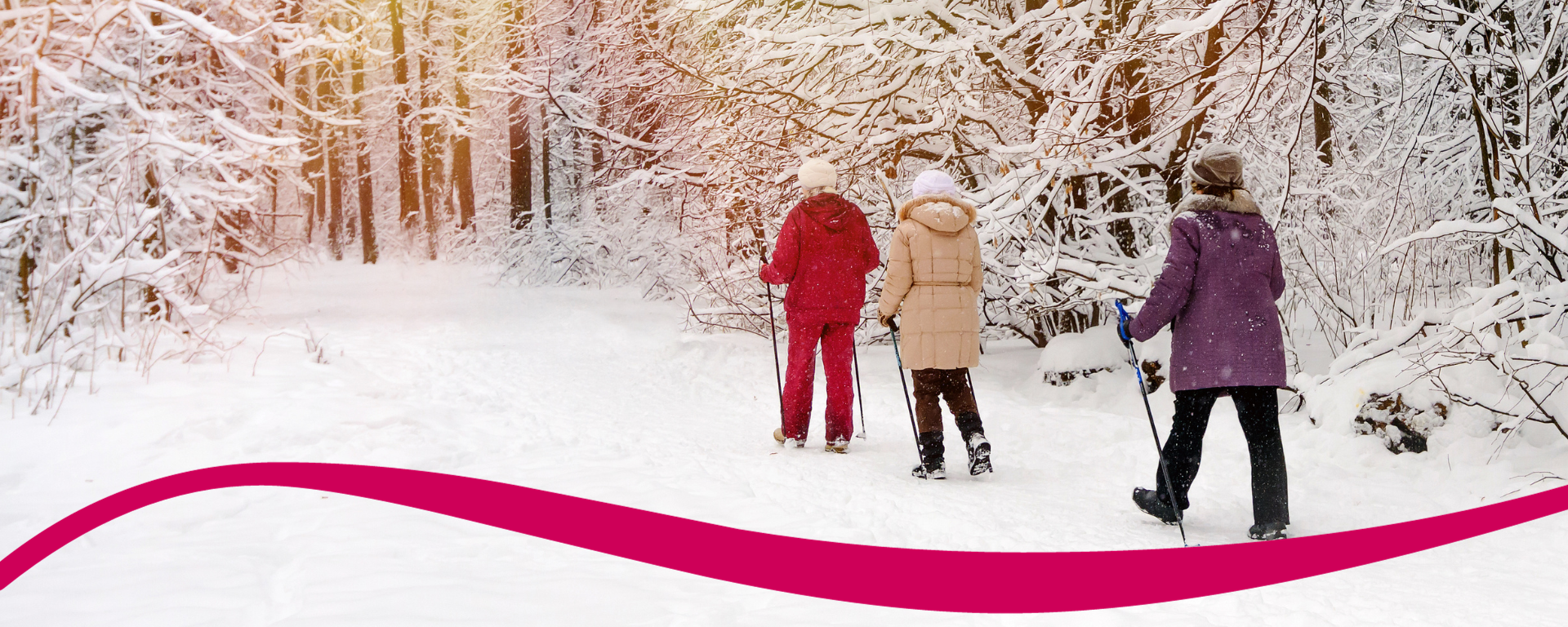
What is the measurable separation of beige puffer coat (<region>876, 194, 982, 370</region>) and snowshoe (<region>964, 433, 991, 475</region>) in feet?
1.34

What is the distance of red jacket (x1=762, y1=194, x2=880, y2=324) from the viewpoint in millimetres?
5965

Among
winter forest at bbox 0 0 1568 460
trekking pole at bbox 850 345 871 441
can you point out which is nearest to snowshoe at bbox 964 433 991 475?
trekking pole at bbox 850 345 871 441

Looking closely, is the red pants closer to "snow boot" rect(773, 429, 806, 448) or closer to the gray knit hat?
"snow boot" rect(773, 429, 806, 448)

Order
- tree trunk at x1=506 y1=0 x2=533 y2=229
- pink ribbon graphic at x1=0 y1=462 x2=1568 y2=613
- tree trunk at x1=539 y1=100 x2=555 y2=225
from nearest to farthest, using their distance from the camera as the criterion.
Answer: pink ribbon graphic at x1=0 y1=462 x2=1568 y2=613, tree trunk at x1=506 y1=0 x2=533 y2=229, tree trunk at x1=539 y1=100 x2=555 y2=225

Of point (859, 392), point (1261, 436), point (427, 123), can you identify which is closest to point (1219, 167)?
point (1261, 436)

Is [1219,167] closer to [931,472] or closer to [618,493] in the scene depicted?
[931,472]

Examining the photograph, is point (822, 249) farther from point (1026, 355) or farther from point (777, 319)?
point (777, 319)

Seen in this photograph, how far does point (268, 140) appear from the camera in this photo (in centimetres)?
752

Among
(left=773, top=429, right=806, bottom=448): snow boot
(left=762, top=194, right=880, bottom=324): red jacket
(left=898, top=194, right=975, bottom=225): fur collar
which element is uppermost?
(left=898, top=194, right=975, bottom=225): fur collar

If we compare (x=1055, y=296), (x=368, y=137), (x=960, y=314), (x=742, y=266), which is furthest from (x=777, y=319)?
(x=368, y=137)

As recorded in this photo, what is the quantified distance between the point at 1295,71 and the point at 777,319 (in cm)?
599

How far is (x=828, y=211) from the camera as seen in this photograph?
5.98 meters

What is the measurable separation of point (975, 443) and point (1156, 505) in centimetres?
113

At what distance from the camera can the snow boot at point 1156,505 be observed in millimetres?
4367
